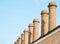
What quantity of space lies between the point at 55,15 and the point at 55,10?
1.84 ft

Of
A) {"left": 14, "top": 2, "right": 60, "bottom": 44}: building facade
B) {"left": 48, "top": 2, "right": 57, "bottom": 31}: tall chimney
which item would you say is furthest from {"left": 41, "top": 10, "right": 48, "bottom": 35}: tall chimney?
{"left": 48, "top": 2, "right": 57, "bottom": 31}: tall chimney

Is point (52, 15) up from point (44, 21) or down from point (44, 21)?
up

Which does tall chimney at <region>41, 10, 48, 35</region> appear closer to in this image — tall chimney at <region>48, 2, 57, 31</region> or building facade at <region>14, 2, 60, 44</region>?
building facade at <region>14, 2, 60, 44</region>

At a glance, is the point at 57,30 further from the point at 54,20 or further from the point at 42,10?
the point at 42,10

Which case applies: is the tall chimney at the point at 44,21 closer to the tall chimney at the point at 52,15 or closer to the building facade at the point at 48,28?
the building facade at the point at 48,28

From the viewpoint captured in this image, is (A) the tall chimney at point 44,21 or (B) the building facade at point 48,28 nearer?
(B) the building facade at point 48,28

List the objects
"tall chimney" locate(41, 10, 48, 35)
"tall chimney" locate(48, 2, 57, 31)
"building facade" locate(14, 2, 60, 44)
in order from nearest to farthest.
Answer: "building facade" locate(14, 2, 60, 44) < "tall chimney" locate(48, 2, 57, 31) < "tall chimney" locate(41, 10, 48, 35)

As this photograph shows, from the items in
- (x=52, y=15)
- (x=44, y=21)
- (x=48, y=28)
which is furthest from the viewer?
(x=44, y=21)

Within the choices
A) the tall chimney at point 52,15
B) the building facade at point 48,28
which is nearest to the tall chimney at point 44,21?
the building facade at point 48,28

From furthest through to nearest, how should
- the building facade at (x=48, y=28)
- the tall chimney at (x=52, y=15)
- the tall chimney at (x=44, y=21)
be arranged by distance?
1. the tall chimney at (x=44, y=21)
2. the tall chimney at (x=52, y=15)
3. the building facade at (x=48, y=28)

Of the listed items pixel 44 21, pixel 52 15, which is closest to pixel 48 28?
pixel 52 15

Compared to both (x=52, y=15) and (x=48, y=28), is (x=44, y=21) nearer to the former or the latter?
(x=48, y=28)

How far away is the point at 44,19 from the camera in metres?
32.0

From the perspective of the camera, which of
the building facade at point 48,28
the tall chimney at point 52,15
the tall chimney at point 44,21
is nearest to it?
the building facade at point 48,28
